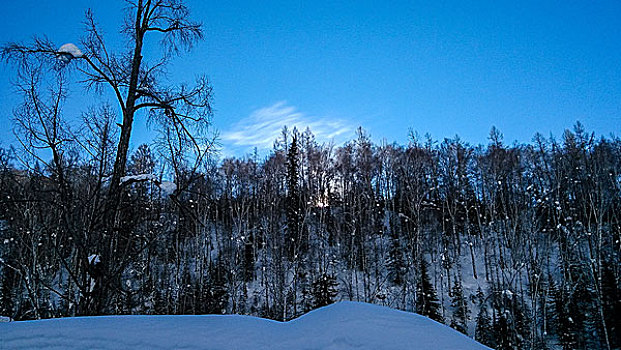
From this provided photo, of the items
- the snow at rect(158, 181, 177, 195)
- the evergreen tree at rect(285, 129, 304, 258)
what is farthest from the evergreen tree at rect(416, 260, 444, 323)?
the snow at rect(158, 181, 177, 195)

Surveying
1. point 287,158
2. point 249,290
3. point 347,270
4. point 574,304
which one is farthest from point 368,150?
point 574,304

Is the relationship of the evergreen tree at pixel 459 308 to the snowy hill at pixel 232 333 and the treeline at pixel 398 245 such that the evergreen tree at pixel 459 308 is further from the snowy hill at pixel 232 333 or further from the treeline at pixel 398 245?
the snowy hill at pixel 232 333

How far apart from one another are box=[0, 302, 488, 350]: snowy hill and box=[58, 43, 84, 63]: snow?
311 centimetres

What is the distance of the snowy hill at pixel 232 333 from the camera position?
Result: 5.98 feet

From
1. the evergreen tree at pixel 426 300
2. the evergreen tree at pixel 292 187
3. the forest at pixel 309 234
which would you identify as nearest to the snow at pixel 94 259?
the forest at pixel 309 234

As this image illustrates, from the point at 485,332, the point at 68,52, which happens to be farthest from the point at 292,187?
the point at 68,52

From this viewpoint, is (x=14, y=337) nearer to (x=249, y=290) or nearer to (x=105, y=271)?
(x=105, y=271)

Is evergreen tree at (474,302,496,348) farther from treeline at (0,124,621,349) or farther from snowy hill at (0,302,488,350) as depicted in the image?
snowy hill at (0,302,488,350)

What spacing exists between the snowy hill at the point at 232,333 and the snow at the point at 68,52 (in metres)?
3.11

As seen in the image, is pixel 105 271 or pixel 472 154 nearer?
pixel 105 271

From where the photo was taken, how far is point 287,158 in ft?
80.1

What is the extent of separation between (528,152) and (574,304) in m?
12.4

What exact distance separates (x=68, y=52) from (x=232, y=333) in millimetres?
3727

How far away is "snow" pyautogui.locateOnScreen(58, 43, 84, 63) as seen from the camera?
396 centimetres
